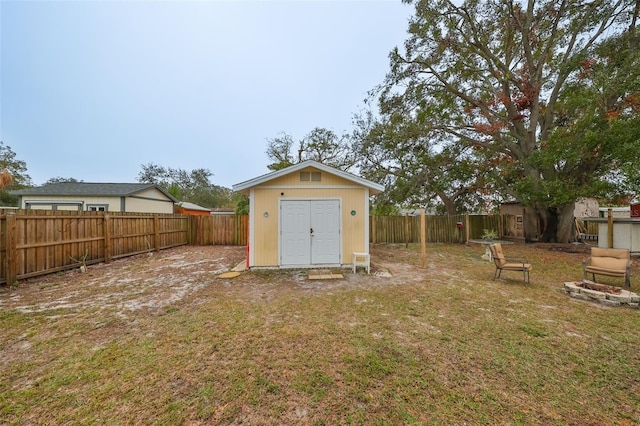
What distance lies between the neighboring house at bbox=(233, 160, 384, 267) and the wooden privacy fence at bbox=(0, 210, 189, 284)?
4.52 m

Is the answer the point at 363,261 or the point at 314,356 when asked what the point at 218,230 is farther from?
the point at 314,356

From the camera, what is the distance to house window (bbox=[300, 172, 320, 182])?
7348 millimetres

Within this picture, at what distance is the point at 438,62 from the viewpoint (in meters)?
12.0

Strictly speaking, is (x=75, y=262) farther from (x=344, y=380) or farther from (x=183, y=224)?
(x=344, y=380)

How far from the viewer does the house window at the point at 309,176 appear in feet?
24.1

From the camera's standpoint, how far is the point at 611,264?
17.3 ft

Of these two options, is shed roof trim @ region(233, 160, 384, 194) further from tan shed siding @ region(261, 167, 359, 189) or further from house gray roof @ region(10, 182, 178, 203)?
house gray roof @ region(10, 182, 178, 203)

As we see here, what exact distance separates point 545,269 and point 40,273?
1331 centimetres

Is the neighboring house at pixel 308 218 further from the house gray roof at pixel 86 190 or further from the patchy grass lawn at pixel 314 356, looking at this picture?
the house gray roof at pixel 86 190

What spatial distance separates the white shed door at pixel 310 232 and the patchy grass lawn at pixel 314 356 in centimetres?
201

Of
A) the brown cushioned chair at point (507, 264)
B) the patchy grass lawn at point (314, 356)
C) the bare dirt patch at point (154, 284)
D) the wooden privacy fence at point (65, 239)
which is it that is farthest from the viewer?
the brown cushioned chair at point (507, 264)

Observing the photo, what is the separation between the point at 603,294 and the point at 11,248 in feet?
38.2

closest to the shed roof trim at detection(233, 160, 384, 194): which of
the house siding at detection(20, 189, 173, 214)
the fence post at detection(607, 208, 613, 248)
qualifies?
the fence post at detection(607, 208, 613, 248)

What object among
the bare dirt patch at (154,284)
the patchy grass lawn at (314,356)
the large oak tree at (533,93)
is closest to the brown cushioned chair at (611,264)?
the patchy grass lawn at (314,356)
